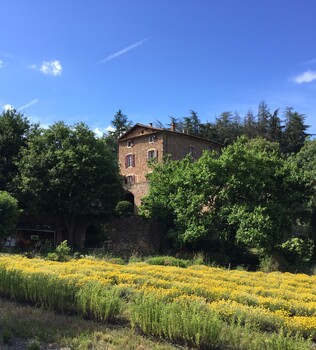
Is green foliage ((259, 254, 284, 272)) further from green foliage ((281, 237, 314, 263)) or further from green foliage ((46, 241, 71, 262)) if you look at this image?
green foliage ((46, 241, 71, 262))

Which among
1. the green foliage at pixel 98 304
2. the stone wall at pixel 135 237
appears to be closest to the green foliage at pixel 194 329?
the green foliage at pixel 98 304

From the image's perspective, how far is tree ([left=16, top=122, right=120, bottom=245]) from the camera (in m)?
29.6

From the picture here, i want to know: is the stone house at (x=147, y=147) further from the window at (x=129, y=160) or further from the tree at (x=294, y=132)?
the tree at (x=294, y=132)

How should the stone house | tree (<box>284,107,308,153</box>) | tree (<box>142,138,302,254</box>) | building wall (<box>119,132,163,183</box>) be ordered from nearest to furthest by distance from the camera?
tree (<box>142,138,302,254</box>) → the stone house → building wall (<box>119,132,163,183</box>) → tree (<box>284,107,308,153</box>)

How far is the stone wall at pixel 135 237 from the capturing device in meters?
30.1

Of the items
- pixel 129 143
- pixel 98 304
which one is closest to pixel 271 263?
pixel 98 304

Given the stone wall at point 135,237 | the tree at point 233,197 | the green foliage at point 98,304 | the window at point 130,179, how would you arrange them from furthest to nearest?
1. the window at point 130,179
2. the stone wall at point 135,237
3. the tree at point 233,197
4. the green foliage at point 98,304

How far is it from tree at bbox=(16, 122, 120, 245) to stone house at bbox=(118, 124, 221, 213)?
1722 centimetres

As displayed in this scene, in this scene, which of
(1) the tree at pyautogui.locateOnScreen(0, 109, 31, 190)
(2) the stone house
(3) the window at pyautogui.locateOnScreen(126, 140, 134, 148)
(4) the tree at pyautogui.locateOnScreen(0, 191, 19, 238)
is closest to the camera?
(4) the tree at pyautogui.locateOnScreen(0, 191, 19, 238)

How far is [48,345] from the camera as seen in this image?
6137mm

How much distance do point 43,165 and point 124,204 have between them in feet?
33.4

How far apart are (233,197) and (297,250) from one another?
5.01 metres

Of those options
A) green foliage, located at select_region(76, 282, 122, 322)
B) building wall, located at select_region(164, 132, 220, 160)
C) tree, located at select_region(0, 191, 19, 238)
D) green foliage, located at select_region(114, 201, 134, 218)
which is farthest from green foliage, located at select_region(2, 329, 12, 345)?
building wall, located at select_region(164, 132, 220, 160)

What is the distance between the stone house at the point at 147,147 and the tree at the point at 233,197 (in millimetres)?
21871
